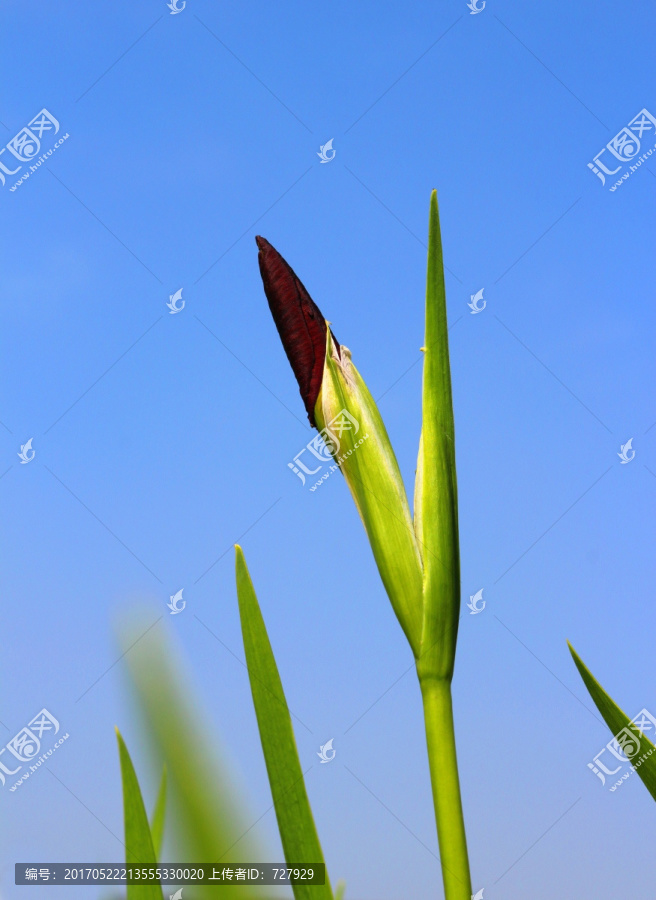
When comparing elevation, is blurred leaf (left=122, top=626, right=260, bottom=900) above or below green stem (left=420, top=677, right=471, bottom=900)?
above

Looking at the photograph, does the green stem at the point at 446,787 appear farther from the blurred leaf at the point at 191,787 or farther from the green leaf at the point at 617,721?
the blurred leaf at the point at 191,787

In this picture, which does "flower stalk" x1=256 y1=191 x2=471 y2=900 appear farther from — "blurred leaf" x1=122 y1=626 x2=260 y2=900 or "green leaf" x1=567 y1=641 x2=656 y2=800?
"blurred leaf" x1=122 y1=626 x2=260 y2=900

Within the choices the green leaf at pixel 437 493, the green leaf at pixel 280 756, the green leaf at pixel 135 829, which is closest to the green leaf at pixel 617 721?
the green leaf at pixel 437 493

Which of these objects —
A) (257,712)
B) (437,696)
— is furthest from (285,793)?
(437,696)

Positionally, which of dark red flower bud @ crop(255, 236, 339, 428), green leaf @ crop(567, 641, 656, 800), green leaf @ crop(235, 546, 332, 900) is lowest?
green leaf @ crop(567, 641, 656, 800)

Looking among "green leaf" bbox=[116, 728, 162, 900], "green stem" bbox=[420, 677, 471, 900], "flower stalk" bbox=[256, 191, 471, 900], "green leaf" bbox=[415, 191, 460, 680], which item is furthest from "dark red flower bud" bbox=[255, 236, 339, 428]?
"green leaf" bbox=[116, 728, 162, 900]

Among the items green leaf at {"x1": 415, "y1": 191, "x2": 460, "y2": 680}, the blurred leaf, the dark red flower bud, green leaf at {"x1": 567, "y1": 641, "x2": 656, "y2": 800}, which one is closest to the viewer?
the blurred leaf

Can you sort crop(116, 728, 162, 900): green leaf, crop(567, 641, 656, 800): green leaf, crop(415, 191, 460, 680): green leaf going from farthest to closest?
crop(415, 191, 460, 680): green leaf < crop(567, 641, 656, 800): green leaf < crop(116, 728, 162, 900): green leaf
